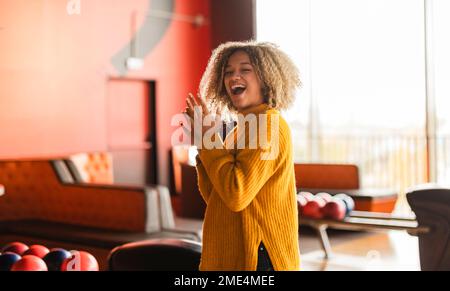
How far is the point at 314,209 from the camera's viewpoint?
5055 millimetres

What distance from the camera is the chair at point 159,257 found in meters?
2.20

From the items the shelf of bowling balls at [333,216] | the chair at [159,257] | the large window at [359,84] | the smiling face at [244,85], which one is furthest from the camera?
the large window at [359,84]

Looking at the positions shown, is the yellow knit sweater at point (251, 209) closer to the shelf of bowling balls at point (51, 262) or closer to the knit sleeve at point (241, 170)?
the knit sleeve at point (241, 170)

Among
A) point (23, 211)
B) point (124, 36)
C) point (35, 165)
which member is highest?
point (124, 36)

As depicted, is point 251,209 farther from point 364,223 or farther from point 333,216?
point 333,216

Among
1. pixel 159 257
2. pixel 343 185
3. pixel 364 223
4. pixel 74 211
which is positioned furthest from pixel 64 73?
pixel 159 257

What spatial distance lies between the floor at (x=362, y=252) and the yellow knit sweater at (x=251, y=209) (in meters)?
→ 3.40

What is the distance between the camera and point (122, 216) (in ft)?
17.3

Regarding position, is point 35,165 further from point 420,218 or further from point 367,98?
point 367,98

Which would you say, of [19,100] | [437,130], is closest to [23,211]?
[19,100]

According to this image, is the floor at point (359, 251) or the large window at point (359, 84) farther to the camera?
the large window at point (359, 84)

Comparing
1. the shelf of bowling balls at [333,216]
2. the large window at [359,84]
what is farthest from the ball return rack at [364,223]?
the large window at [359,84]

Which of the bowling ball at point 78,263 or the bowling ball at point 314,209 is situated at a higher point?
the bowling ball at point 78,263

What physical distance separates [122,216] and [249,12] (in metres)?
4.70
